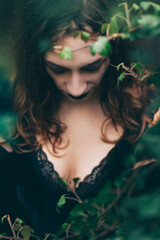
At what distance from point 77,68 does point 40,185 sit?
2.39 feet

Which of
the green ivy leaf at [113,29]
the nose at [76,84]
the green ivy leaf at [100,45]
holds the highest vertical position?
the green ivy leaf at [113,29]

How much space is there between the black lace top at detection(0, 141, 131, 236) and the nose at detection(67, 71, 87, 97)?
42cm

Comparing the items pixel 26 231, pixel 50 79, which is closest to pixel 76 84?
pixel 50 79

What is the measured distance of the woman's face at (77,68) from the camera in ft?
3.39

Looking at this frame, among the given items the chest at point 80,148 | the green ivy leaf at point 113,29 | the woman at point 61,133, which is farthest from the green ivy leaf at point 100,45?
the chest at point 80,148

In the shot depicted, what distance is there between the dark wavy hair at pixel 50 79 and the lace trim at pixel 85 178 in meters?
0.07

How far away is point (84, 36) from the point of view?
0.73 meters

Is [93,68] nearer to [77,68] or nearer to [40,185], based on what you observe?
[77,68]

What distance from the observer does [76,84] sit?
1097 millimetres

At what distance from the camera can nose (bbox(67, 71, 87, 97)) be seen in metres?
1.09

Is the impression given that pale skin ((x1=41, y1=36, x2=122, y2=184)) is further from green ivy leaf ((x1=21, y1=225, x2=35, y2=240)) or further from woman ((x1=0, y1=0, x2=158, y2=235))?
green ivy leaf ((x1=21, y1=225, x2=35, y2=240))

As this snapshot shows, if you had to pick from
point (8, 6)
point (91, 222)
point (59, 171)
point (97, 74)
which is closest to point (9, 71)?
point (8, 6)

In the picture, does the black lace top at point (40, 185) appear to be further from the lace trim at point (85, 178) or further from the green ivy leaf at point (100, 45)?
the green ivy leaf at point (100, 45)

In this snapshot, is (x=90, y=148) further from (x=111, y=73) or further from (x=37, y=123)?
(x=111, y=73)
